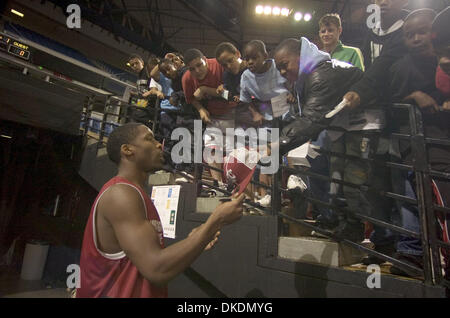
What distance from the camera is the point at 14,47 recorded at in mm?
6996

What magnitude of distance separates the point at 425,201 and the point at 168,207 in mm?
2672

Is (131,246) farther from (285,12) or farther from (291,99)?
(285,12)

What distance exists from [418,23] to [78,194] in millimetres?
8332

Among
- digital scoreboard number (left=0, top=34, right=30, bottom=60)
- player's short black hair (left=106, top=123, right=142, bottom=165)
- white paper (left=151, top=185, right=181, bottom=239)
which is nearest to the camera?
player's short black hair (left=106, top=123, right=142, bottom=165)

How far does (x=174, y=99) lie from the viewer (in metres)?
4.54

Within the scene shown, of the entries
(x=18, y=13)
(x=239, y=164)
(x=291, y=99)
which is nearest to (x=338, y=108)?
(x=291, y=99)

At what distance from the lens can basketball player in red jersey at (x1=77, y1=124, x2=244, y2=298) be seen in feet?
4.29

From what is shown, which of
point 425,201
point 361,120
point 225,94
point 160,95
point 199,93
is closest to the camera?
point 425,201

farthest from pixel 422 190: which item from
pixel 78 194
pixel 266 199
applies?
pixel 78 194

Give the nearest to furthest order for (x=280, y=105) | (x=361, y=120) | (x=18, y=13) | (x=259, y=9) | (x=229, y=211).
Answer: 1. (x=229, y=211)
2. (x=361, y=120)
3. (x=280, y=105)
4. (x=259, y=9)
5. (x=18, y=13)

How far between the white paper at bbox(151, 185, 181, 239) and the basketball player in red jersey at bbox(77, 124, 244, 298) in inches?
67.0

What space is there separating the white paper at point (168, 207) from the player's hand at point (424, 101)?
258cm

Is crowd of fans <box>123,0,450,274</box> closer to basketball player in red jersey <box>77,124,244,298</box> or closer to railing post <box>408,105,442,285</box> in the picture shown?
railing post <box>408,105,442,285</box>

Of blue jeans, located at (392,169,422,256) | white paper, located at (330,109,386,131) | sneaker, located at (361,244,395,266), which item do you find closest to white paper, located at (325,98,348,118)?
white paper, located at (330,109,386,131)
